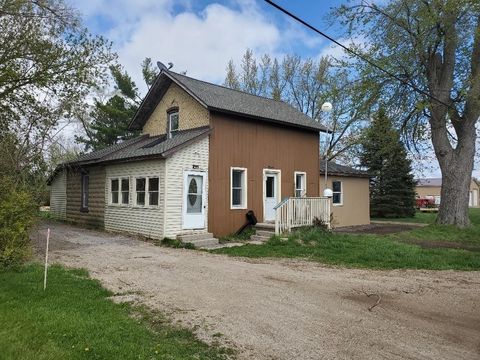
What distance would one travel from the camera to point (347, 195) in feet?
69.3

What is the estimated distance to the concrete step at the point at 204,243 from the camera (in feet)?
Answer: 42.9

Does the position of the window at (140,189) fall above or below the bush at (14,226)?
above

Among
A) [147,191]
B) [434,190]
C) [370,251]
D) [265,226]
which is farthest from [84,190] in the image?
[434,190]

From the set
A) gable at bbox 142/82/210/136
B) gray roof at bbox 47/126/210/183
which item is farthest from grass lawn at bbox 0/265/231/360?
gable at bbox 142/82/210/136

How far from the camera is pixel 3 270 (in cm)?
771

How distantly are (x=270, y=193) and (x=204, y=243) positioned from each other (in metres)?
4.55

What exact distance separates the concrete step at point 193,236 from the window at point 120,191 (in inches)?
132

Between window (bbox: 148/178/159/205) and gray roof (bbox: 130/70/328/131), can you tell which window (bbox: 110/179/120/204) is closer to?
window (bbox: 148/178/159/205)

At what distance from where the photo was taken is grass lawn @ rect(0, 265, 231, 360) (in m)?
4.14

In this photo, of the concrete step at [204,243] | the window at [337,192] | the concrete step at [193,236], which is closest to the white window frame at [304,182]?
the window at [337,192]

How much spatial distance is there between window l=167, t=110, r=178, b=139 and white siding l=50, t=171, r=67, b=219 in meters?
6.93

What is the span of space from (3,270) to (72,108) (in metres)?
8.53

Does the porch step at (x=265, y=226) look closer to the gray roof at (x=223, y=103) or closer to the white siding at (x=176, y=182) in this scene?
the white siding at (x=176, y=182)

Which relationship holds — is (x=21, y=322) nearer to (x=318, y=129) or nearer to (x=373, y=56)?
(x=318, y=129)
